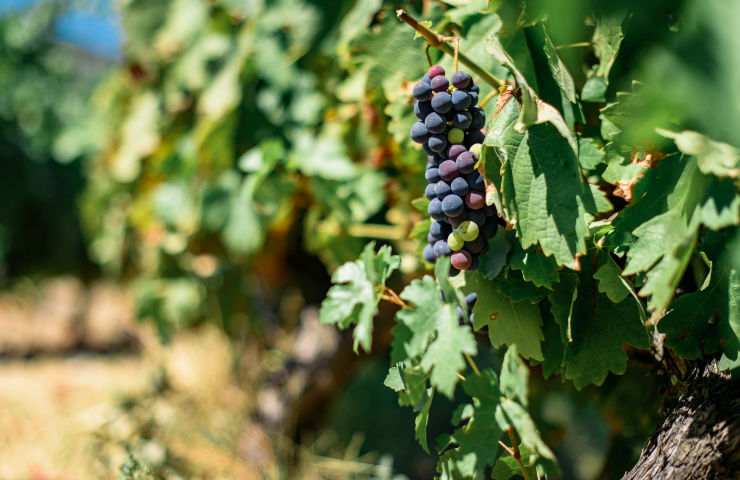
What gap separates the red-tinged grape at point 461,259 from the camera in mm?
844

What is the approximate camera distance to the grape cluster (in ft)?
2.70

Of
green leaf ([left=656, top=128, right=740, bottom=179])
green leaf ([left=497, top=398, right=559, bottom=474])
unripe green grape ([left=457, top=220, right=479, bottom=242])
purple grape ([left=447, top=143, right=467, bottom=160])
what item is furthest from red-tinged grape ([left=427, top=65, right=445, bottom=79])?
green leaf ([left=497, top=398, right=559, bottom=474])

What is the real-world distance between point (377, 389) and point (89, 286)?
14.8 feet

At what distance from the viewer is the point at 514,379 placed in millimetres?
778

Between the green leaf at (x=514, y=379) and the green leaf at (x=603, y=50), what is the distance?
0.47m

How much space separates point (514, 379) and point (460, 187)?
0.93 feet

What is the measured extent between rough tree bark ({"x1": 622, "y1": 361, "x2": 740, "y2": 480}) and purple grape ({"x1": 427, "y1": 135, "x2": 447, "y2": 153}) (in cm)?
52

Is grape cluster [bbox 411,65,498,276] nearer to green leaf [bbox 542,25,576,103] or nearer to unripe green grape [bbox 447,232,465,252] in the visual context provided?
unripe green grape [bbox 447,232,465,252]

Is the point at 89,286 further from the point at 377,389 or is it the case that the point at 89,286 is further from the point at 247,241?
the point at 247,241

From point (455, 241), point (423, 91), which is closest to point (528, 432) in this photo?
point (455, 241)

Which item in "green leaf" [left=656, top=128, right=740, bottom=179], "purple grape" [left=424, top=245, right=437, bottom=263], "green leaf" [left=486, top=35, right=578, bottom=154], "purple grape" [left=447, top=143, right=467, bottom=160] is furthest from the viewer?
"purple grape" [left=424, top=245, right=437, bottom=263]

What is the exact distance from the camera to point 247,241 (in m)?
2.00

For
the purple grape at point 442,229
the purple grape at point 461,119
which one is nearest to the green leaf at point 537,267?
the purple grape at point 442,229

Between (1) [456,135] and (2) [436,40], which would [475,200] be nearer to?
(1) [456,135]
